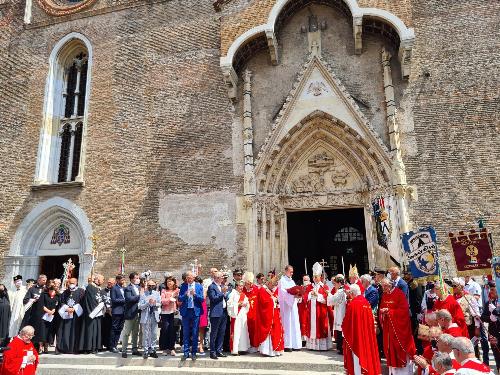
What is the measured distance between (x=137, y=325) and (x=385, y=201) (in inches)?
295

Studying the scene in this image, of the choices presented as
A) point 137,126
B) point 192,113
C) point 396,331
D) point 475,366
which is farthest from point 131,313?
point 137,126

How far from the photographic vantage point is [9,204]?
15.2 m

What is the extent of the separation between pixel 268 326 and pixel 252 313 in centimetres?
49

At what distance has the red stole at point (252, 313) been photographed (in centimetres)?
844

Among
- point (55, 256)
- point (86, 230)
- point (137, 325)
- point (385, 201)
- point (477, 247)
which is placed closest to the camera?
point (477, 247)

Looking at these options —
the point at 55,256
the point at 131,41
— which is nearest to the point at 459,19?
the point at 131,41

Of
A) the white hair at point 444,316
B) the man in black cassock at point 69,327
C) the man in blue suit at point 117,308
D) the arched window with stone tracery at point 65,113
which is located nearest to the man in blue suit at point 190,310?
the man in blue suit at point 117,308

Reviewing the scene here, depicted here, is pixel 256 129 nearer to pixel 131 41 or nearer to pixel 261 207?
pixel 261 207

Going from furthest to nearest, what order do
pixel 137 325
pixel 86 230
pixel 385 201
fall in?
pixel 86 230, pixel 385 201, pixel 137 325

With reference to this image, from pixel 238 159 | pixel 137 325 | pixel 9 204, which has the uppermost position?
pixel 238 159

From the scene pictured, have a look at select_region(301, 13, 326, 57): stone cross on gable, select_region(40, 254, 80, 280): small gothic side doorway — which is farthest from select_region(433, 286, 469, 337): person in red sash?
select_region(40, 254, 80, 280): small gothic side doorway

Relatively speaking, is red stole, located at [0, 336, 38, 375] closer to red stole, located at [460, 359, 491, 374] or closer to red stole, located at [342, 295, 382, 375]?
red stole, located at [342, 295, 382, 375]

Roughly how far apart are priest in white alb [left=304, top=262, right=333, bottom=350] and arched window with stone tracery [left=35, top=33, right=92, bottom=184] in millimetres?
9648

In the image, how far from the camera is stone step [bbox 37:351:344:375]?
23.8 ft
